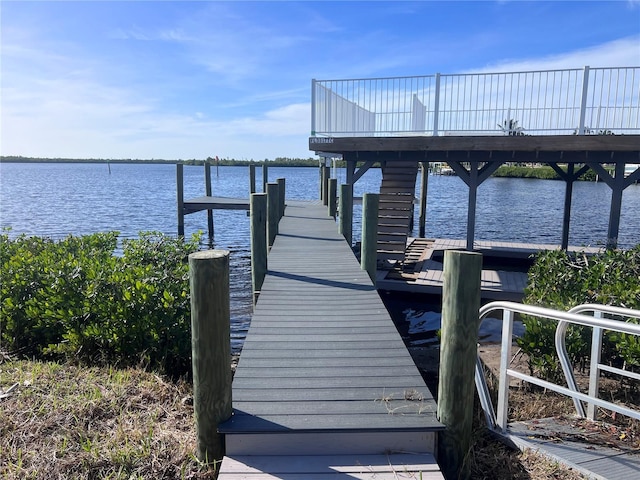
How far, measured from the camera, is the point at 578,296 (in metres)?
5.50

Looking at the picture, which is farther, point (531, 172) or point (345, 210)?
point (531, 172)

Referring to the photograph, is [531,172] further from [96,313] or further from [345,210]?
[96,313]

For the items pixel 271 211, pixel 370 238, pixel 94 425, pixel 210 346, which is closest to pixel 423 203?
pixel 271 211

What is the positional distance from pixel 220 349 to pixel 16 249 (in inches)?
234

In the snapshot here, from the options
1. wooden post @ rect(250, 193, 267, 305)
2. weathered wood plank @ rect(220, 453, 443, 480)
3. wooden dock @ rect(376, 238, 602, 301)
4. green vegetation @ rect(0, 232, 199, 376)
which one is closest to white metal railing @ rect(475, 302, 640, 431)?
weathered wood plank @ rect(220, 453, 443, 480)

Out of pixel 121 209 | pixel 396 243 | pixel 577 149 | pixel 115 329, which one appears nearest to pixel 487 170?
pixel 577 149

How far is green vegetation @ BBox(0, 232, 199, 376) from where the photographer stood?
4.79 meters

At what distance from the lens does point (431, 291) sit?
1004cm

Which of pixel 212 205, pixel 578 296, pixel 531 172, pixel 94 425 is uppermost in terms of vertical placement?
pixel 531 172

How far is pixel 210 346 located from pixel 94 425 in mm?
1360

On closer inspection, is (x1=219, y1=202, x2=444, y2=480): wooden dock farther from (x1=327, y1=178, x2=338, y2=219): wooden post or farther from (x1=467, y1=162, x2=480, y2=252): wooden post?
(x1=327, y1=178, x2=338, y2=219): wooden post

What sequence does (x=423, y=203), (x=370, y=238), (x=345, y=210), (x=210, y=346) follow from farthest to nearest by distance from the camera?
(x=423, y=203) → (x=345, y=210) → (x=370, y=238) → (x=210, y=346)

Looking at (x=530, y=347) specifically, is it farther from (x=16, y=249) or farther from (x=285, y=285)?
(x=16, y=249)

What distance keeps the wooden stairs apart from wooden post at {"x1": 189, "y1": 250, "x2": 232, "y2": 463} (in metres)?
8.60
